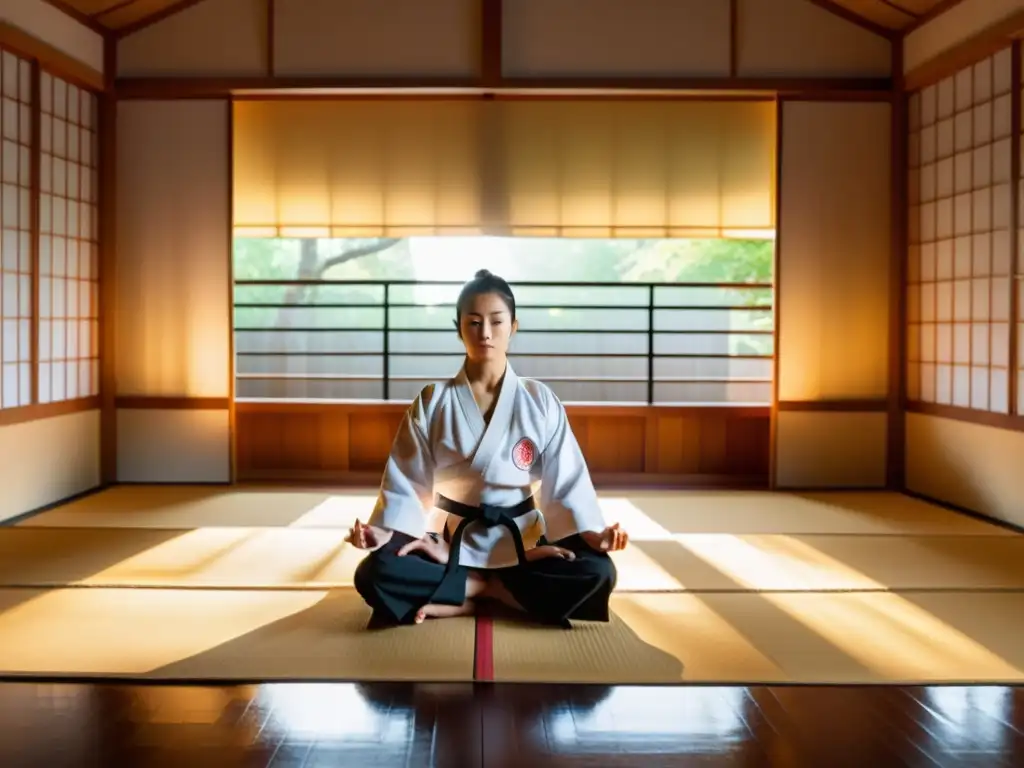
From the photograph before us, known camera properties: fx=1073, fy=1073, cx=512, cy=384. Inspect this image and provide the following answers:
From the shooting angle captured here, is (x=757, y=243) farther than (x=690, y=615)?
Yes

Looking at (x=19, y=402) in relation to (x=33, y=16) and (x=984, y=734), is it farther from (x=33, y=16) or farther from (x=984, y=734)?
(x=984, y=734)

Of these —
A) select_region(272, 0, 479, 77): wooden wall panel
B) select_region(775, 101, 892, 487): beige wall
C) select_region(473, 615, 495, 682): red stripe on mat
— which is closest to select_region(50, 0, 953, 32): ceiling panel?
select_region(775, 101, 892, 487): beige wall

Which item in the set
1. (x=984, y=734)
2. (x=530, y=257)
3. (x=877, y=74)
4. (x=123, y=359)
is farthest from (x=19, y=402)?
(x=530, y=257)

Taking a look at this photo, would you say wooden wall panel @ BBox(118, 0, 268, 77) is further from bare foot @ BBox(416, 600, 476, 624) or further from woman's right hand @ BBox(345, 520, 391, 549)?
bare foot @ BBox(416, 600, 476, 624)

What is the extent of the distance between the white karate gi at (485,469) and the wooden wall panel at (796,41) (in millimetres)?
3538

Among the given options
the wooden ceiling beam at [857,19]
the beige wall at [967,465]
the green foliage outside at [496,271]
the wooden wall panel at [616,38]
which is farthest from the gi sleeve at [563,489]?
the green foliage outside at [496,271]

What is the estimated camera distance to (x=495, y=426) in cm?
298

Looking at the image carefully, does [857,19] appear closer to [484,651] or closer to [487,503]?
[487,503]

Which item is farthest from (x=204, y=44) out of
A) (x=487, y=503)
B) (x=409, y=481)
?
(x=487, y=503)

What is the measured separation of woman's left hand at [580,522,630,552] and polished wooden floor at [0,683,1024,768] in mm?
540

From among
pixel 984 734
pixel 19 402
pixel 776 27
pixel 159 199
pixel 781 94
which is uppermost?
pixel 776 27

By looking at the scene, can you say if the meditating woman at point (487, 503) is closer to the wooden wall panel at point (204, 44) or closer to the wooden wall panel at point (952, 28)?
the wooden wall panel at point (952, 28)

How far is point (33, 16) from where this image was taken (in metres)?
4.98

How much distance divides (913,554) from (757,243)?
8280mm
